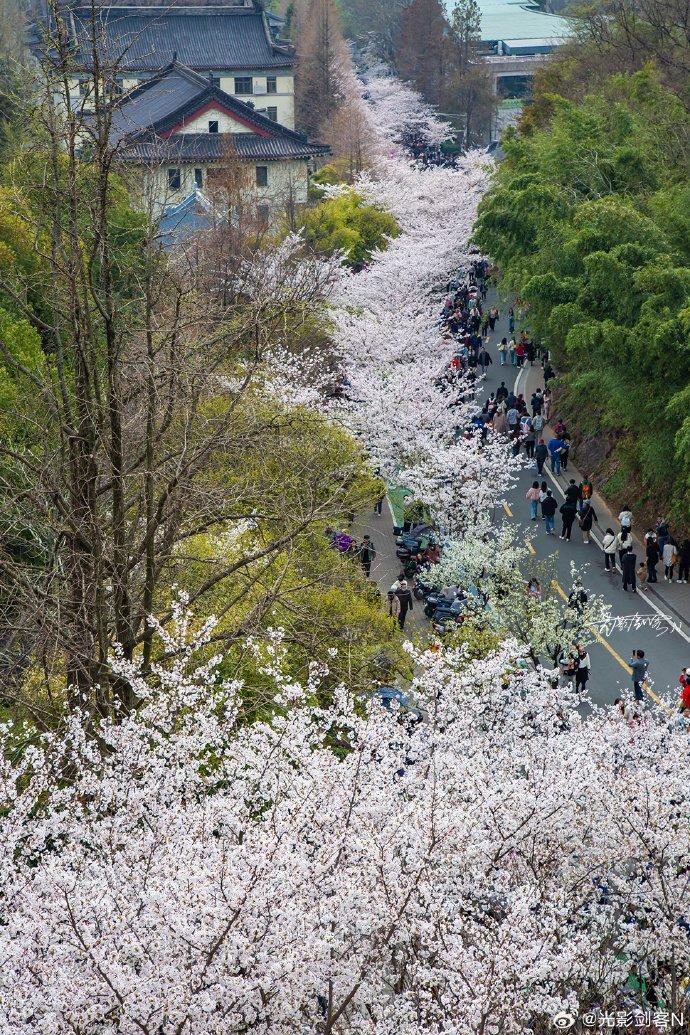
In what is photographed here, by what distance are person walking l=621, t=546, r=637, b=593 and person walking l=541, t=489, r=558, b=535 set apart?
2.88m

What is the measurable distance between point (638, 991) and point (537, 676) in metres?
4.26

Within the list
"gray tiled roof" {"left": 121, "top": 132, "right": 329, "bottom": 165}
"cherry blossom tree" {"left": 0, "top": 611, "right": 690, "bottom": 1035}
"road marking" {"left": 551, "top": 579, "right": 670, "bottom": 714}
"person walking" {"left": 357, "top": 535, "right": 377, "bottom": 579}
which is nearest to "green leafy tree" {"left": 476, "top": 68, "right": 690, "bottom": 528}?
"road marking" {"left": 551, "top": 579, "right": 670, "bottom": 714}

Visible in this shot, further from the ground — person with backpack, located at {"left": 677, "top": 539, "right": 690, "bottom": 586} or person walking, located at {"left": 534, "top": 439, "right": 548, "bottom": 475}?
person walking, located at {"left": 534, "top": 439, "right": 548, "bottom": 475}

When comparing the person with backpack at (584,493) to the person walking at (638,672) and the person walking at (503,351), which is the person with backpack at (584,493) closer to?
the person walking at (638,672)

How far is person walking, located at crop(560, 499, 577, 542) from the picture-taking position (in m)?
26.4

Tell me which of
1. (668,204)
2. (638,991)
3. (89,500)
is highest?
(668,204)

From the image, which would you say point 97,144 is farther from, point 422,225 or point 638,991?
point 422,225

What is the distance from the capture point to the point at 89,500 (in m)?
13.3

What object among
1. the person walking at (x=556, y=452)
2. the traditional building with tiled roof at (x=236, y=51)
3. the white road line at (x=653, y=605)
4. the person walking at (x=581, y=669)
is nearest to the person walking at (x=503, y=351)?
the white road line at (x=653, y=605)

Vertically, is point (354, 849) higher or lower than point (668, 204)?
lower

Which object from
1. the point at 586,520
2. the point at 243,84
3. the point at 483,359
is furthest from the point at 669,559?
the point at 243,84

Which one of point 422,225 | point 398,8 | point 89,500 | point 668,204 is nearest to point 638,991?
point 89,500

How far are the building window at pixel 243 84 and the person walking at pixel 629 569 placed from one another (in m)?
59.6

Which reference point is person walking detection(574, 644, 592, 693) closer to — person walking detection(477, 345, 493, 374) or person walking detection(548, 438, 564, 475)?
person walking detection(548, 438, 564, 475)
